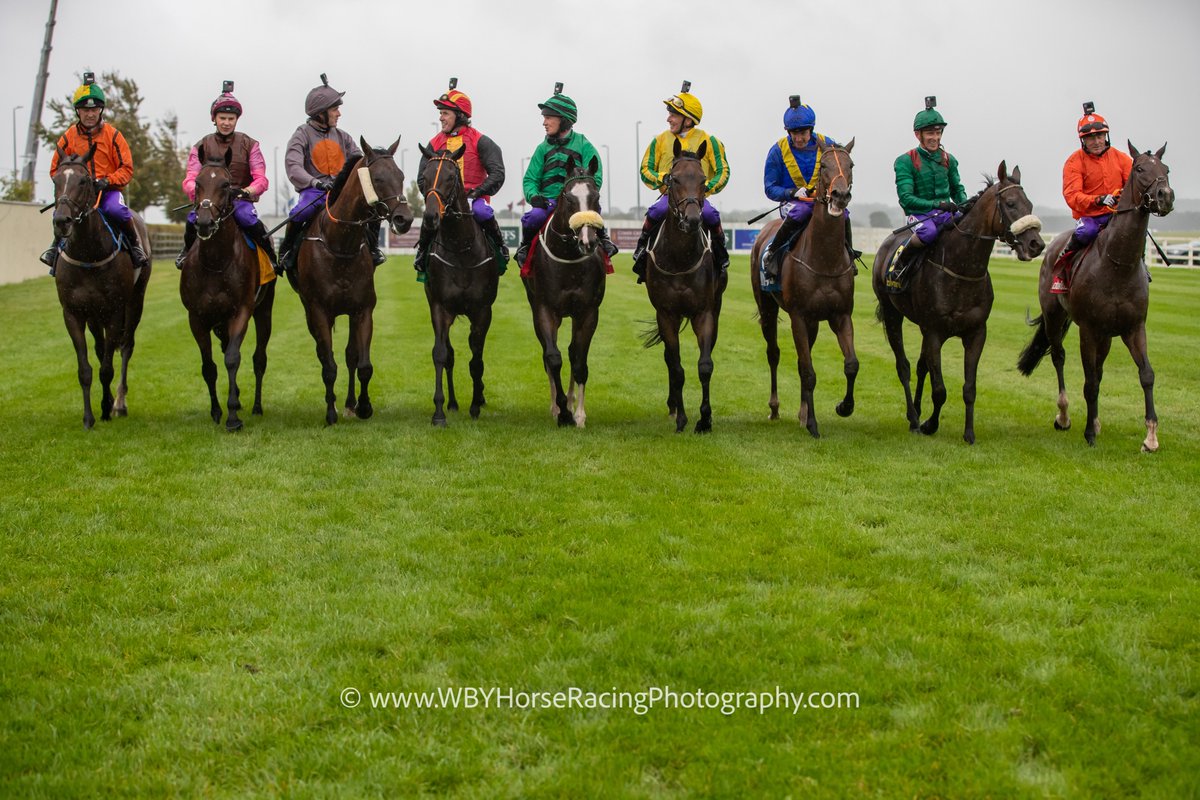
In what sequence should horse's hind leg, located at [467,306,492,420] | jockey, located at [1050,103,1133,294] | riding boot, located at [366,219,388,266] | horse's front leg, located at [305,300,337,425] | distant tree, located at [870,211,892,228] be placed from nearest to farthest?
jockey, located at [1050,103,1133,294], horse's front leg, located at [305,300,337,425], riding boot, located at [366,219,388,266], horse's hind leg, located at [467,306,492,420], distant tree, located at [870,211,892,228]

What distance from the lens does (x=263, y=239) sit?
1148cm

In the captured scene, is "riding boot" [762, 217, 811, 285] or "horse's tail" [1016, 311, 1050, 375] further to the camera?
"horse's tail" [1016, 311, 1050, 375]

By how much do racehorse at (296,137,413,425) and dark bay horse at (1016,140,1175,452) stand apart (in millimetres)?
6140

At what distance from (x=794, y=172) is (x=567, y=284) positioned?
241 cm

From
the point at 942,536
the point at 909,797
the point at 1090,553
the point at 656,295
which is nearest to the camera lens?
the point at 909,797

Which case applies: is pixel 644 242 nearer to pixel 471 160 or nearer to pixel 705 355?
pixel 705 355

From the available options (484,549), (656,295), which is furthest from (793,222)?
(484,549)

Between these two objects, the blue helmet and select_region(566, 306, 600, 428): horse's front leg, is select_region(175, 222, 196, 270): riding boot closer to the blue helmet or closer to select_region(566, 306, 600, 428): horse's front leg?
select_region(566, 306, 600, 428): horse's front leg

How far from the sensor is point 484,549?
22.4ft

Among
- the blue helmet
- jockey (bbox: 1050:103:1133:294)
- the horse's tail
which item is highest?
the blue helmet

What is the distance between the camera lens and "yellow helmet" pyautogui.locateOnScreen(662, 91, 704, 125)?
1091cm

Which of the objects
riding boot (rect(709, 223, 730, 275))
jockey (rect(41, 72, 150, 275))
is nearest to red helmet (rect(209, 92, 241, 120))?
jockey (rect(41, 72, 150, 275))

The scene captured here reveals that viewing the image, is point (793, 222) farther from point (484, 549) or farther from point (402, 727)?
point (402, 727)

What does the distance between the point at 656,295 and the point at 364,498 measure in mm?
4047
